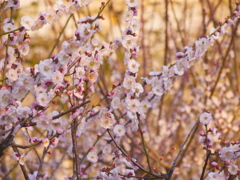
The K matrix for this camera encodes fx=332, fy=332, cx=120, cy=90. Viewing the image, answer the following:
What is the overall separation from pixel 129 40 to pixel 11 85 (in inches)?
23.4

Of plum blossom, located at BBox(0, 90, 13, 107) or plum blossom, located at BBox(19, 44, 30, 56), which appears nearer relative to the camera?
plum blossom, located at BBox(0, 90, 13, 107)

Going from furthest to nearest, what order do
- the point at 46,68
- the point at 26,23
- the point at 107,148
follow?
1. the point at 107,148
2. the point at 26,23
3. the point at 46,68

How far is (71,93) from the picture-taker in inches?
66.4

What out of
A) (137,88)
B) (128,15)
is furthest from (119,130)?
(128,15)

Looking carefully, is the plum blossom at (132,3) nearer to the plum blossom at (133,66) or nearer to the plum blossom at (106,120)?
the plum blossom at (133,66)

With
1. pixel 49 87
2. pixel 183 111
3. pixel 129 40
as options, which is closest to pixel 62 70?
pixel 49 87

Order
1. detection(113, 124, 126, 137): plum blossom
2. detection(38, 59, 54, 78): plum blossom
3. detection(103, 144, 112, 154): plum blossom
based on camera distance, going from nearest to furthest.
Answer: detection(38, 59, 54, 78): plum blossom → detection(113, 124, 126, 137): plum blossom → detection(103, 144, 112, 154): plum blossom

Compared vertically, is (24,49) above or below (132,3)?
below

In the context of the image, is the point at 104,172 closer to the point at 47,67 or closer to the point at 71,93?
the point at 71,93

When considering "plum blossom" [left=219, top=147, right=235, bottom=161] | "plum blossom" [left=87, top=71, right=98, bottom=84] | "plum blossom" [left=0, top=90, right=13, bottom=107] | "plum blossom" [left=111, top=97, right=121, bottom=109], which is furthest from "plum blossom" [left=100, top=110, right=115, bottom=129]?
"plum blossom" [left=219, top=147, right=235, bottom=161]

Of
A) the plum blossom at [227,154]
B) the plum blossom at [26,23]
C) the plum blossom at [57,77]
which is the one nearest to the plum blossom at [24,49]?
the plum blossom at [26,23]

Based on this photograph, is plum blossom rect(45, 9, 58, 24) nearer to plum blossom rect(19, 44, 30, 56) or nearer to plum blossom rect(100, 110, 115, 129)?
plum blossom rect(19, 44, 30, 56)

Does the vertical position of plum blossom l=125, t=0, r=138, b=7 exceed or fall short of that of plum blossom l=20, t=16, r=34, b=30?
it exceeds it

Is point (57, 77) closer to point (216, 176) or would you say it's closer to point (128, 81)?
point (128, 81)
